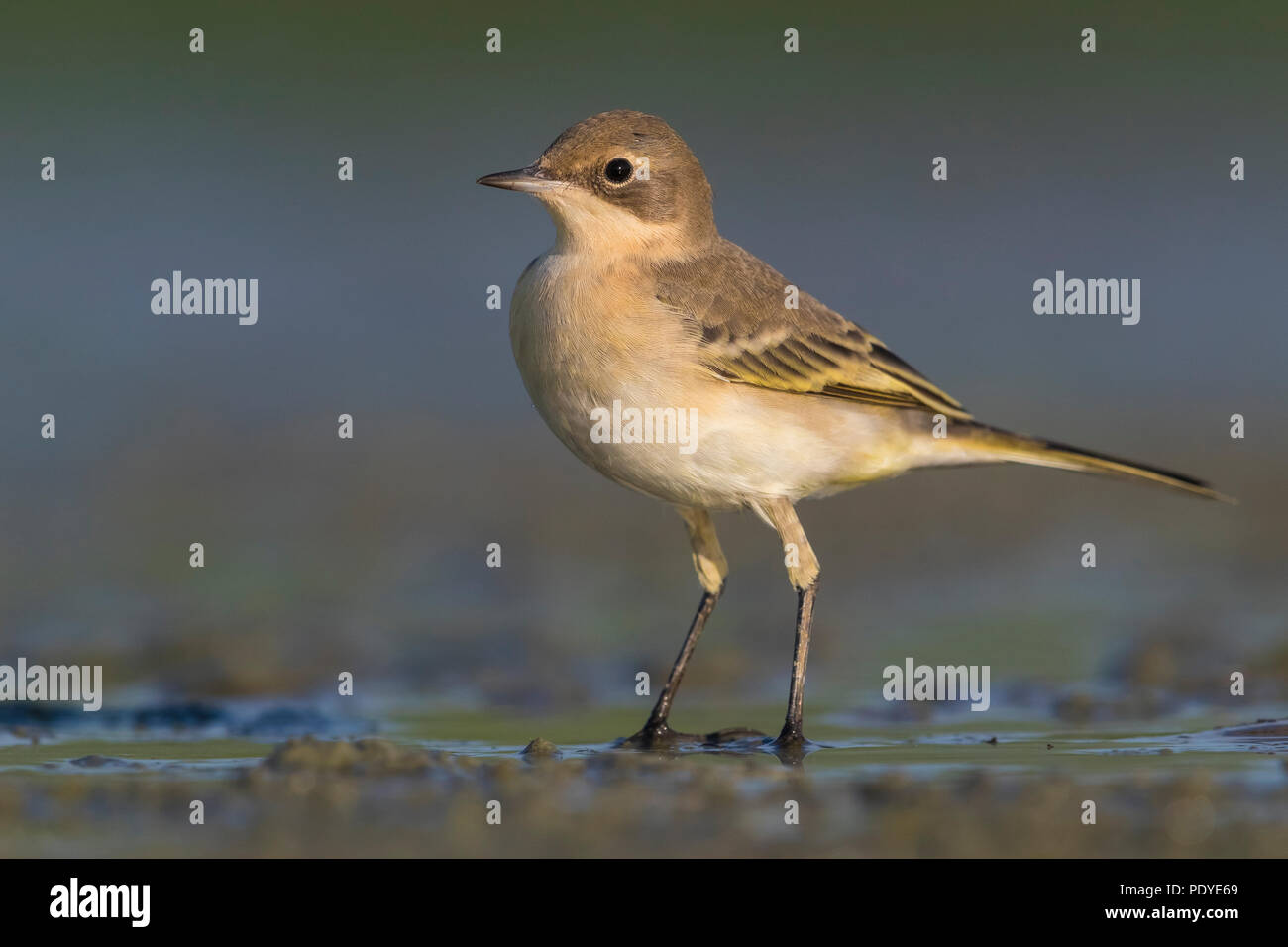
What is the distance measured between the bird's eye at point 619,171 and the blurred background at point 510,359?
3.25 m

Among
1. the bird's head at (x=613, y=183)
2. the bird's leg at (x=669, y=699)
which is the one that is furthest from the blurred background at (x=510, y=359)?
the bird's head at (x=613, y=183)

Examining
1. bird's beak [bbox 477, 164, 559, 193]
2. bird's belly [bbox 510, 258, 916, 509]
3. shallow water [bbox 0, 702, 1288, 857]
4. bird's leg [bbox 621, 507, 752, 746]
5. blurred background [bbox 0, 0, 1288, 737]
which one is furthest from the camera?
blurred background [bbox 0, 0, 1288, 737]

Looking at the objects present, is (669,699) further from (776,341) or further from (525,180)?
(525,180)

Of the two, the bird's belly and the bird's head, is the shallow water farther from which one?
the bird's head

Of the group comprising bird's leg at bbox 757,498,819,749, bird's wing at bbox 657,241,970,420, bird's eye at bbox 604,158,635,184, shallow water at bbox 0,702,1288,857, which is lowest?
shallow water at bbox 0,702,1288,857

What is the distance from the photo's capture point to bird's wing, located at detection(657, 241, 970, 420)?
9.38m

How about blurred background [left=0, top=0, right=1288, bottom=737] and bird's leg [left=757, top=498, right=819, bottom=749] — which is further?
blurred background [left=0, top=0, right=1288, bottom=737]

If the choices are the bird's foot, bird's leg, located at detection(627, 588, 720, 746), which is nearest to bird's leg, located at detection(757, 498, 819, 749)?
the bird's foot

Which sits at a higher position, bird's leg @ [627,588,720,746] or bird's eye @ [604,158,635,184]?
bird's eye @ [604,158,635,184]

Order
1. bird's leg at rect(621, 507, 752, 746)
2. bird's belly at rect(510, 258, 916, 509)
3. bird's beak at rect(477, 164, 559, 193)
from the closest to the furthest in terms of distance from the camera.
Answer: bird's belly at rect(510, 258, 916, 509)
bird's beak at rect(477, 164, 559, 193)
bird's leg at rect(621, 507, 752, 746)

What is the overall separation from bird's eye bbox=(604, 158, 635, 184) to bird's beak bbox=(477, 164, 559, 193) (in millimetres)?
307

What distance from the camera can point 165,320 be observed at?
62.7 ft

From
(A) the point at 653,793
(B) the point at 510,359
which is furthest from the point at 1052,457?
(B) the point at 510,359
